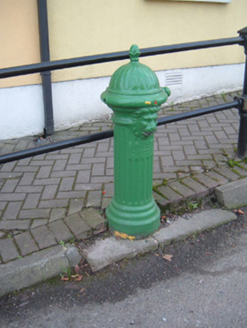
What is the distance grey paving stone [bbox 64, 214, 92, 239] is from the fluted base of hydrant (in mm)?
167

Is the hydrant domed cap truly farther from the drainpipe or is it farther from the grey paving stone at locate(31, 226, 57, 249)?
the drainpipe

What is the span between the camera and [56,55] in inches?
182

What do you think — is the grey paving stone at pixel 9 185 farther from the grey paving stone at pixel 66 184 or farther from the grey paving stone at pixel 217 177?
the grey paving stone at pixel 217 177

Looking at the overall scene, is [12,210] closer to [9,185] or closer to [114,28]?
[9,185]

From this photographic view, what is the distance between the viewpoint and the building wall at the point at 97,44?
4379 mm

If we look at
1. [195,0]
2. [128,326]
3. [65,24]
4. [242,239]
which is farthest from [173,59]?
[128,326]

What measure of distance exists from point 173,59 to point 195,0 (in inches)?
32.6

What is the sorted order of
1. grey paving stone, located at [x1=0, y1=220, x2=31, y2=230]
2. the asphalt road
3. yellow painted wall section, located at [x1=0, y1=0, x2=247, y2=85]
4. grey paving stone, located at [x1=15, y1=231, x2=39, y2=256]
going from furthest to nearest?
yellow painted wall section, located at [x1=0, y1=0, x2=247, y2=85] → grey paving stone, located at [x1=0, y1=220, x2=31, y2=230] → grey paving stone, located at [x1=15, y1=231, x2=39, y2=256] → the asphalt road

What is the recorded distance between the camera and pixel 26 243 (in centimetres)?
266

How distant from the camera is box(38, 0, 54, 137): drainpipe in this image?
168 inches

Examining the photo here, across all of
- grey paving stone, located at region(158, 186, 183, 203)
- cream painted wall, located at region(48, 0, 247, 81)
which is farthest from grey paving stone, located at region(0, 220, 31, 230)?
cream painted wall, located at region(48, 0, 247, 81)

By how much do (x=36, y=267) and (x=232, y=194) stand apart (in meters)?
1.65

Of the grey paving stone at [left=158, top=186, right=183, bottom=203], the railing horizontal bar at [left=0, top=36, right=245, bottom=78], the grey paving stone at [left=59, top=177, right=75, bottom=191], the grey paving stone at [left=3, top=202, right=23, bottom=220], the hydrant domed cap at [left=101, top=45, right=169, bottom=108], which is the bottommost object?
the grey paving stone at [left=3, top=202, right=23, bottom=220]

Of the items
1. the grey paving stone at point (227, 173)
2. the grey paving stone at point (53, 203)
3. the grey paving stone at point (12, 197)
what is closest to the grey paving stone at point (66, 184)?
the grey paving stone at point (53, 203)
